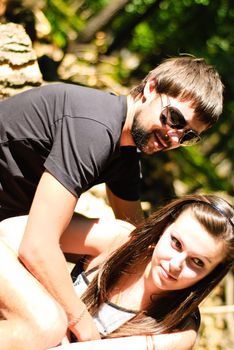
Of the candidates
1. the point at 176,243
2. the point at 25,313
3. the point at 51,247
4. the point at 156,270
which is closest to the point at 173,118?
the point at 176,243

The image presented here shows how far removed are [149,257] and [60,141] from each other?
0.69 metres

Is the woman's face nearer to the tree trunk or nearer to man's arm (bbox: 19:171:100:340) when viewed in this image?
man's arm (bbox: 19:171:100:340)

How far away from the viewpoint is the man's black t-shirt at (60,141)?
8.10 ft

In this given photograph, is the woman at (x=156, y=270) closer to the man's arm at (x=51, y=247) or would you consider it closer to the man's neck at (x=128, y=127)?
the man's arm at (x=51, y=247)

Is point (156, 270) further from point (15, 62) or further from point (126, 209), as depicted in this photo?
point (15, 62)

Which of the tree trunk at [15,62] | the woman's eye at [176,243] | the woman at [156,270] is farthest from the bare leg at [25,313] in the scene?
the tree trunk at [15,62]

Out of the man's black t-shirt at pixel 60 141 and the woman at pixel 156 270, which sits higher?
the man's black t-shirt at pixel 60 141

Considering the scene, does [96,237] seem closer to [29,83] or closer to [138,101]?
[138,101]

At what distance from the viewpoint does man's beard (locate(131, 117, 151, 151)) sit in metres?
2.72

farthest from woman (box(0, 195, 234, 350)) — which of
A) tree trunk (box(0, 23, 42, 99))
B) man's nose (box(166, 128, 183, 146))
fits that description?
tree trunk (box(0, 23, 42, 99))

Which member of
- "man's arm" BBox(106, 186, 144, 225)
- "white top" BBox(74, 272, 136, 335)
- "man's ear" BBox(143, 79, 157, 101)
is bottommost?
"white top" BBox(74, 272, 136, 335)

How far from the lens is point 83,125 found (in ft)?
8.20

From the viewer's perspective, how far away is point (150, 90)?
9.35 feet

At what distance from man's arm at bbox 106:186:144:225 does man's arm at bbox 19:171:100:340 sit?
0.78m
